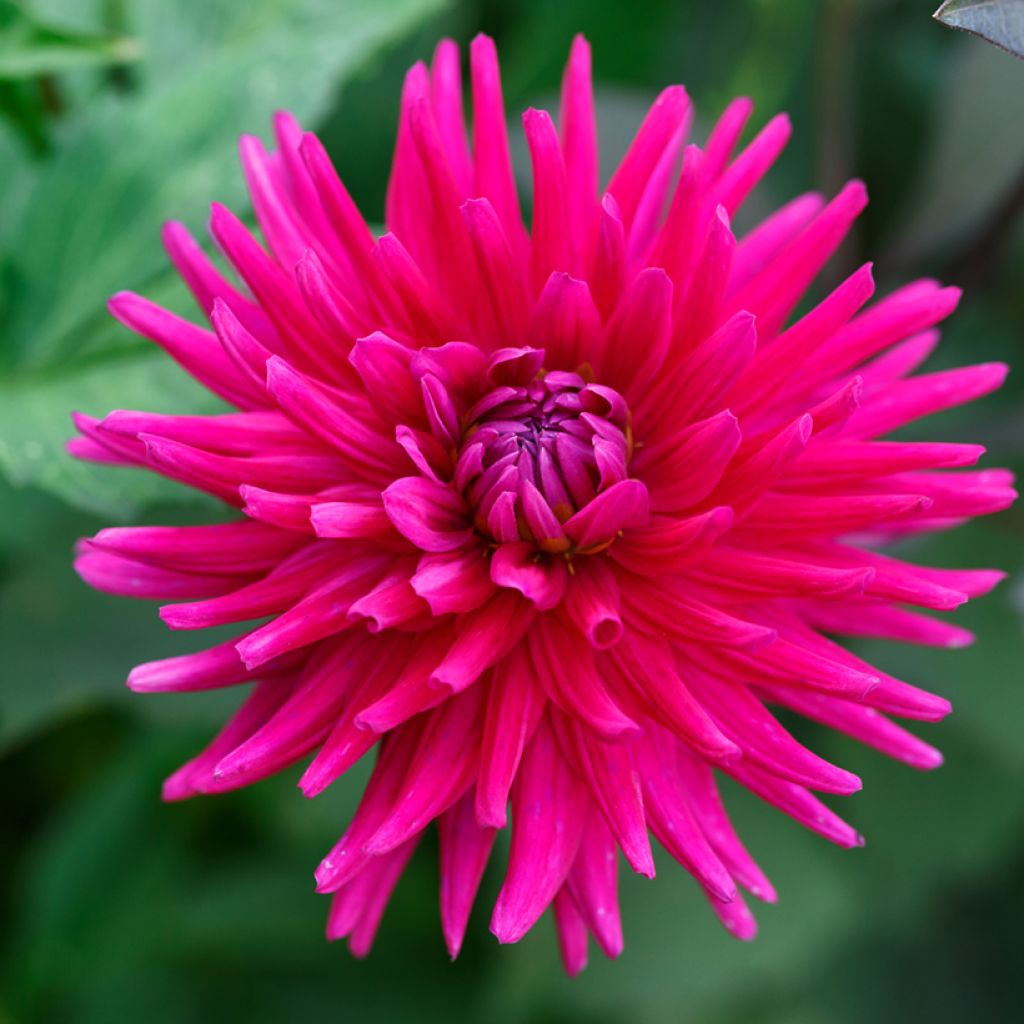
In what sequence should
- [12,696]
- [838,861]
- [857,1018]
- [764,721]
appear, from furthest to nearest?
[857,1018]
[838,861]
[12,696]
[764,721]

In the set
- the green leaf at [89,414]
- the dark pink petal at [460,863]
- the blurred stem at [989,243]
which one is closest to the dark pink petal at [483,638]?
the dark pink petal at [460,863]

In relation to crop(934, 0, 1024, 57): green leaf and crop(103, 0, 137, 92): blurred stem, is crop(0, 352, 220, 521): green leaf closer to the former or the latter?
crop(103, 0, 137, 92): blurred stem

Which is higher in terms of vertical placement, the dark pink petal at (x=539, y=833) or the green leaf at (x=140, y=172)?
the green leaf at (x=140, y=172)

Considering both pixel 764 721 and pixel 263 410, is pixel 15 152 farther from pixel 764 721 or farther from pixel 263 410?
pixel 764 721

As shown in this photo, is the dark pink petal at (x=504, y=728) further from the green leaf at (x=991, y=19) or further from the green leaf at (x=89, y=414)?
the green leaf at (x=991, y=19)

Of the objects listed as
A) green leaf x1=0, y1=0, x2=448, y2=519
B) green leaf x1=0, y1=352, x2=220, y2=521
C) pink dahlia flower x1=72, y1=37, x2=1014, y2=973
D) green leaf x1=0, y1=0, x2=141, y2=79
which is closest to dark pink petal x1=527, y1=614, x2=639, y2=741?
pink dahlia flower x1=72, y1=37, x2=1014, y2=973

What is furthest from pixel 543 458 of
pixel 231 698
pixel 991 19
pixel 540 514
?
pixel 231 698

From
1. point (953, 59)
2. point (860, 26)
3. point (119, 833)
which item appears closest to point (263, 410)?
point (119, 833)
